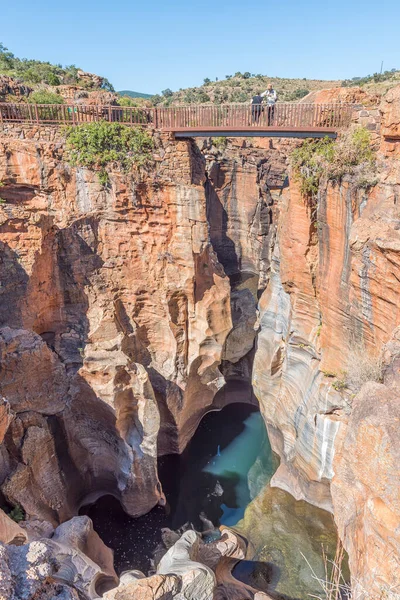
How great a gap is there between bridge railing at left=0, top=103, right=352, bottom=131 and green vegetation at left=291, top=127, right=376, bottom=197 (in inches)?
26.3

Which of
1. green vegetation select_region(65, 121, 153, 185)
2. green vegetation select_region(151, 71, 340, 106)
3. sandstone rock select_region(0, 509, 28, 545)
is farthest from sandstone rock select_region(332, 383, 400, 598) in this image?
green vegetation select_region(151, 71, 340, 106)

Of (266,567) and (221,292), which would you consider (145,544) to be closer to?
(266,567)

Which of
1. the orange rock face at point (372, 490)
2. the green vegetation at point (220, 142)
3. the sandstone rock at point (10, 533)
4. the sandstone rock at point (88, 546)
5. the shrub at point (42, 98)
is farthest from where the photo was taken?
the green vegetation at point (220, 142)

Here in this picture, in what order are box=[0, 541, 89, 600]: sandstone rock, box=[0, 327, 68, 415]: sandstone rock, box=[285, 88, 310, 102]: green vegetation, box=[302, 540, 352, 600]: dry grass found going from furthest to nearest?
1. box=[285, 88, 310, 102]: green vegetation
2. box=[0, 327, 68, 415]: sandstone rock
3. box=[0, 541, 89, 600]: sandstone rock
4. box=[302, 540, 352, 600]: dry grass

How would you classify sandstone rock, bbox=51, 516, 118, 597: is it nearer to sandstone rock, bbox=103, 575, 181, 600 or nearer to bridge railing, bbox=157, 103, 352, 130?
sandstone rock, bbox=103, 575, 181, 600

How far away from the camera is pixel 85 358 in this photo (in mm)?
11547

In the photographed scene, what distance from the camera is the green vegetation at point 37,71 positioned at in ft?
65.4

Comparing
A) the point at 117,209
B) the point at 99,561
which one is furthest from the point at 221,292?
the point at 99,561

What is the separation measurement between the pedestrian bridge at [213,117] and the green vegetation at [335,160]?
45 cm

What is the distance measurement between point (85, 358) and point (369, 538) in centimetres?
835

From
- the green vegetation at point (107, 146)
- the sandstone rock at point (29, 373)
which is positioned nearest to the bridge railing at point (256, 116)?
the green vegetation at point (107, 146)

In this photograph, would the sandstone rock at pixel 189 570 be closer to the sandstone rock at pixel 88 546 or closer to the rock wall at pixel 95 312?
the sandstone rock at pixel 88 546

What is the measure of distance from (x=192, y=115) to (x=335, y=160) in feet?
15.1

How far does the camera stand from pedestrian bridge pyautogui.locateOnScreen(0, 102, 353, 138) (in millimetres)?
11117
